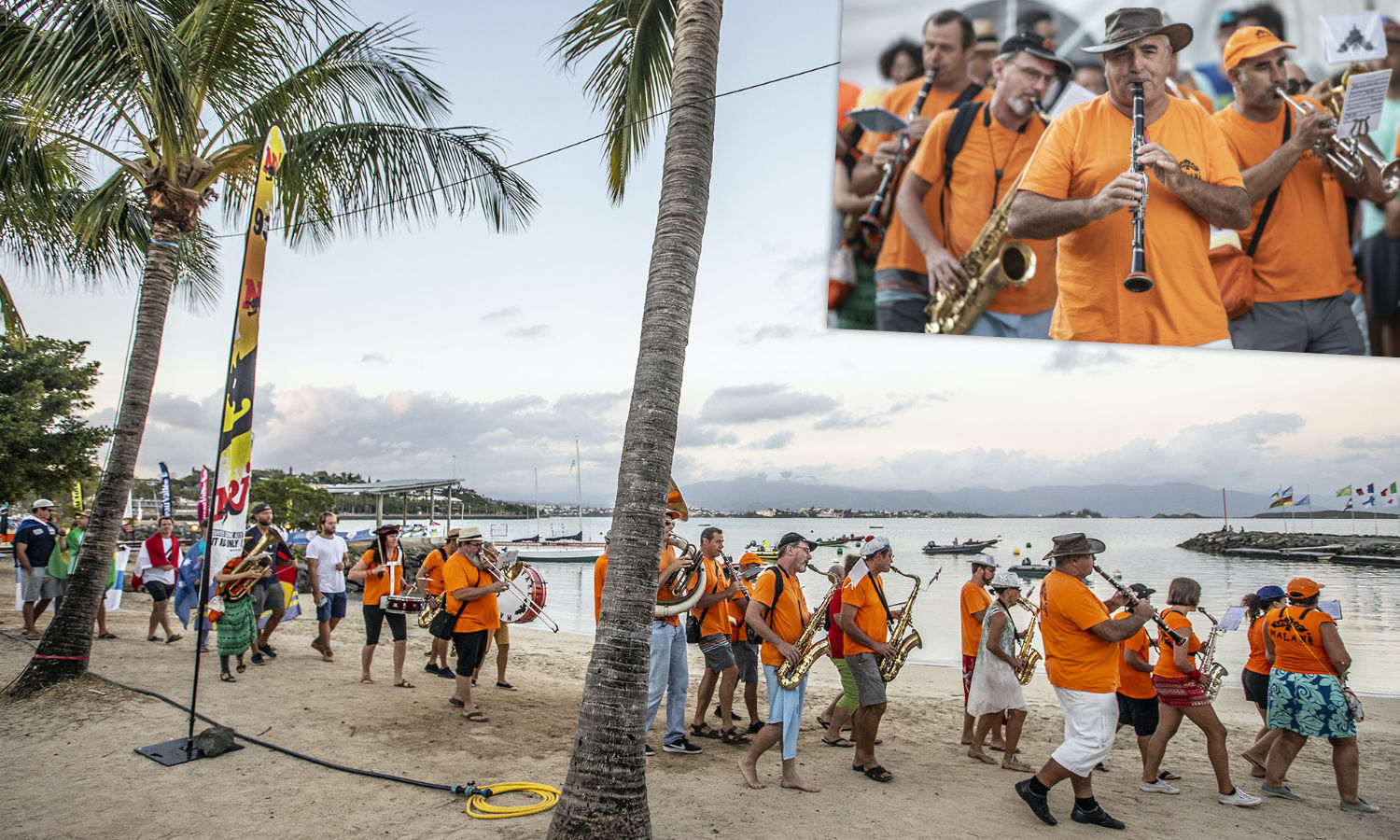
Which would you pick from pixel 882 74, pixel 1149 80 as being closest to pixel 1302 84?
pixel 1149 80

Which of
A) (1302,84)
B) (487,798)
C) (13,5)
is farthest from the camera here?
(1302,84)

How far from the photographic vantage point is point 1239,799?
17.4 ft

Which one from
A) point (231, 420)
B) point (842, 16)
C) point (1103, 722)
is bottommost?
point (1103, 722)

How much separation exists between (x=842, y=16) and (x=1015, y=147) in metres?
3.63

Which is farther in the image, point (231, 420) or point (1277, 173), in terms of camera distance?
point (1277, 173)

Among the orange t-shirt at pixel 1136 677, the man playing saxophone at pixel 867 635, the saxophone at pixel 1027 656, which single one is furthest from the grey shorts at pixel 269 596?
the orange t-shirt at pixel 1136 677

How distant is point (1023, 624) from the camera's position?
1898cm

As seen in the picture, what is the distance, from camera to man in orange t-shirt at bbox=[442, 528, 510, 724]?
6785 millimetres

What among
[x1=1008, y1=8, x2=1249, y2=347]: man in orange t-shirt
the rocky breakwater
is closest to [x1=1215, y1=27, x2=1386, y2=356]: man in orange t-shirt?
[x1=1008, y1=8, x2=1249, y2=347]: man in orange t-shirt

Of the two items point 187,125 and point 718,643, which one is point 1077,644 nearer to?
point 718,643

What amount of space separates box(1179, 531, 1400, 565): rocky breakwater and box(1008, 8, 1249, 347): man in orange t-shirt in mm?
48230

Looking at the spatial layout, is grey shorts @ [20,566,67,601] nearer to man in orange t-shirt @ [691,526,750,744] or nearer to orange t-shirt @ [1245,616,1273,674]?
man in orange t-shirt @ [691,526,750,744]

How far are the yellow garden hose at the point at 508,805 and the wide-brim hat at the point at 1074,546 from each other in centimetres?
348

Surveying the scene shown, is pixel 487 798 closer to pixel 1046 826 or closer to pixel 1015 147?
pixel 1046 826
